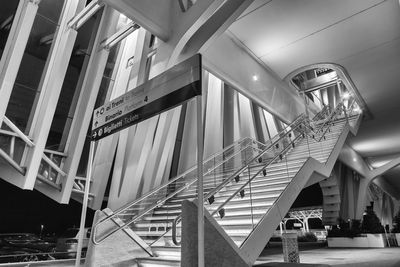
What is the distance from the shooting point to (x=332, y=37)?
9617 millimetres

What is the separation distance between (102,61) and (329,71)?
1230 centimetres

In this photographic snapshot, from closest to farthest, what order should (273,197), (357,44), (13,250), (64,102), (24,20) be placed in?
(273,197) → (24,20) → (13,250) → (64,102) → (357,44)

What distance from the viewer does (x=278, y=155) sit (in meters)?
7.17

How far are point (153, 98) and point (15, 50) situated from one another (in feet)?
15.0

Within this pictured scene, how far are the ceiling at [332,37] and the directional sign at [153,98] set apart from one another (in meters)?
6.09

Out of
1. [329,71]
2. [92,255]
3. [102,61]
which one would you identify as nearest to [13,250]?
[92,255]

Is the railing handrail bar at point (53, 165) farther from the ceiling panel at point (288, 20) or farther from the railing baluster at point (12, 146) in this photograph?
the ceiling panel at point (288, 20)

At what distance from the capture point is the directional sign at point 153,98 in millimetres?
2750

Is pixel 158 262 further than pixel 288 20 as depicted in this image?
No

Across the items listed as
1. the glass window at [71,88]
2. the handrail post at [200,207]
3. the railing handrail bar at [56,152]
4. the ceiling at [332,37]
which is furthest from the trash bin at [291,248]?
the ceiling at [332,37]

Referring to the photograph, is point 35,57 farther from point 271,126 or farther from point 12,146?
point 271,126

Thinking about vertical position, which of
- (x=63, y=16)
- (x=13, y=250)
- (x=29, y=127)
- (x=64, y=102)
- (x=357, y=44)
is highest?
(x=357, y=44)

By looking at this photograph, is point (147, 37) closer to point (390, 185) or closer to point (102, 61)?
point (102, 61)

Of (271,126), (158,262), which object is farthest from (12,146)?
(271,126)
